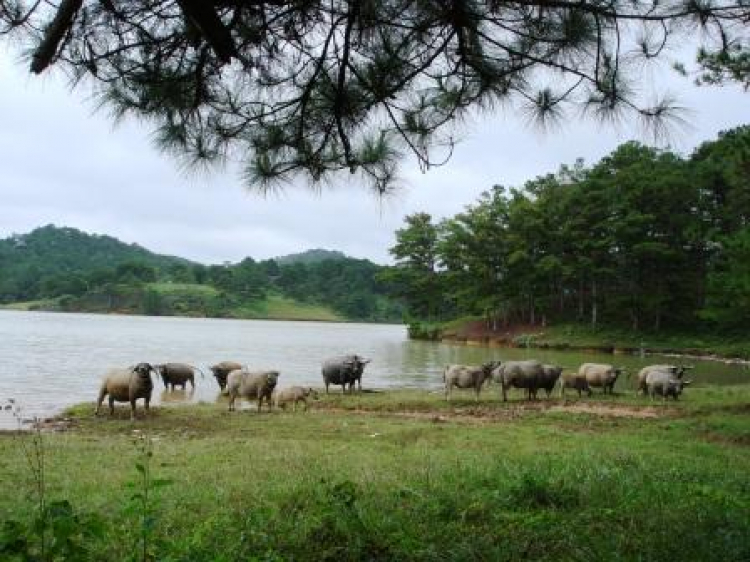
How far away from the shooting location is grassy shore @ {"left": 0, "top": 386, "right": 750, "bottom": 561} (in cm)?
498

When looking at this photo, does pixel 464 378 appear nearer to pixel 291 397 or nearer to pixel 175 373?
pixel 291 397

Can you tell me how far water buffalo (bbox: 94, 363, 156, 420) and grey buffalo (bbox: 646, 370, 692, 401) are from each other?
43.9 feet

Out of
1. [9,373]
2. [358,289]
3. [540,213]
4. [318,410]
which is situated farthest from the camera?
[358,289]

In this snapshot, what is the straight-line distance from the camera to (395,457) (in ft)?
34.5

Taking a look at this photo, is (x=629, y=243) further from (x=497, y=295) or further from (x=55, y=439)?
(x=55, y=439)

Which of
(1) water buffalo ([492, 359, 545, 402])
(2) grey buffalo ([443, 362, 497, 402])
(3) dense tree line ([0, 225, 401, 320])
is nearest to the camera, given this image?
(2) grey buffalo ([443, 362, 497, 402])

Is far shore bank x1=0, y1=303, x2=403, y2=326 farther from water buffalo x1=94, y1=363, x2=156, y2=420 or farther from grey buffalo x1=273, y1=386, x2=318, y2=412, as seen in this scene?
water buffalo x1=94, y1=363, x2=156, y2=420

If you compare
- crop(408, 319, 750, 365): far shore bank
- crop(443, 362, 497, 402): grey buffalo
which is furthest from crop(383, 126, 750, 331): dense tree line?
crop(443, 362, 497, 402): grey buffalo

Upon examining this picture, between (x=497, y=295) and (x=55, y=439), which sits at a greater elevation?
(x=497, y=295)

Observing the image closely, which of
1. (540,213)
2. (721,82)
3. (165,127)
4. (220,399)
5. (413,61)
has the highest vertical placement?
(540,213)

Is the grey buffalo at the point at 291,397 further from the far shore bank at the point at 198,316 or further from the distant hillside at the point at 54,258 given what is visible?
the distant hillside at the point at 54,258

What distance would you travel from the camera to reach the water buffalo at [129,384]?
1817 centimetres

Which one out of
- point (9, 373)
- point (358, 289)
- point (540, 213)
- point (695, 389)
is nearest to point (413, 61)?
point (695, 389)

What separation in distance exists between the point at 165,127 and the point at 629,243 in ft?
165
